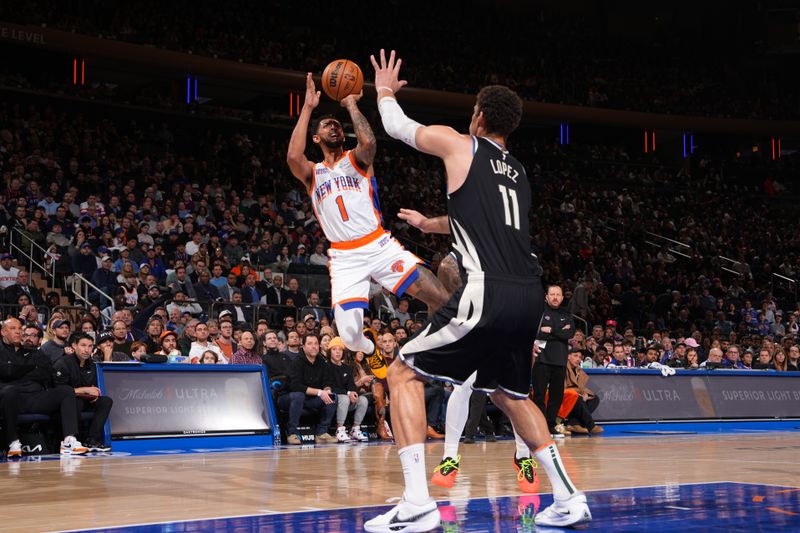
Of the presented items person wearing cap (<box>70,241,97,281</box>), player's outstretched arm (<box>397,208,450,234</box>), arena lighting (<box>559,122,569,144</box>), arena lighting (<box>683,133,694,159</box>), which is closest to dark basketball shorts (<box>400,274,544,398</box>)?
player's outstretched arm (<box>397,208,450,234</box>)

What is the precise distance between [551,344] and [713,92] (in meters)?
31.6

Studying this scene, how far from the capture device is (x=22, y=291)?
15.1m

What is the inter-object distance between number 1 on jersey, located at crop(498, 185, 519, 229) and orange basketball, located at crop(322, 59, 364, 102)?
10.3 ft

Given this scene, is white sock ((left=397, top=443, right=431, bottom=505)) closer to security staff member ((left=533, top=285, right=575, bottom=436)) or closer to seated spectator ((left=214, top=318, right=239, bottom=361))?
security staff member ((left=533, top=285, right=575, bottom=436))

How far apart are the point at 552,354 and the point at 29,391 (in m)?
6.00

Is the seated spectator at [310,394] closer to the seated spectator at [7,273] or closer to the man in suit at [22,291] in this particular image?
the man in suit at [22,291]

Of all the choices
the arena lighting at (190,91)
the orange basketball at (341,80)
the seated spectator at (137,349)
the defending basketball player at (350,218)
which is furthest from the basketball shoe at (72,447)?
the arena lighting at (190,91)

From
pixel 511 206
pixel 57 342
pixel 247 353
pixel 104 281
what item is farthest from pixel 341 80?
pixel 104 281

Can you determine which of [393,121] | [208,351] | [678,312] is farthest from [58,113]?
[393,121]

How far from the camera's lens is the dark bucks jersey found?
4.98 metres

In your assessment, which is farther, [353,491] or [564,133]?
[564,133]

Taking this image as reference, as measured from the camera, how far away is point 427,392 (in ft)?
44.2

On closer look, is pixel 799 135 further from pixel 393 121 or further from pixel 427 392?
pixel 393 121

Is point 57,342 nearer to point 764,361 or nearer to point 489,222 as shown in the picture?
point 489,222
